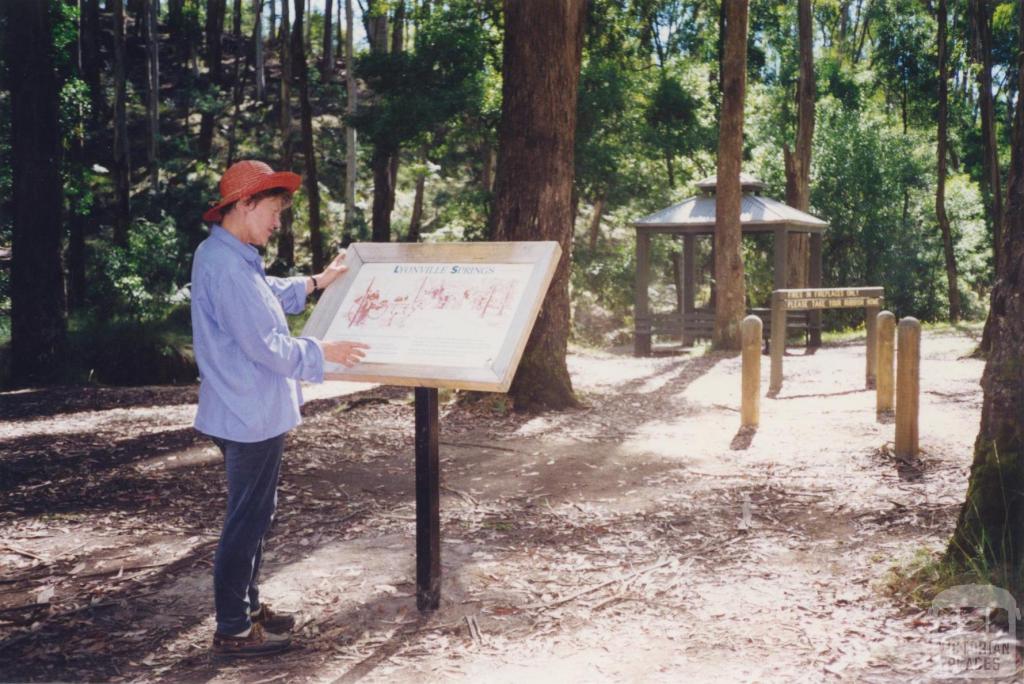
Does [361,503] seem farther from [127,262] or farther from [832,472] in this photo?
[127,262]

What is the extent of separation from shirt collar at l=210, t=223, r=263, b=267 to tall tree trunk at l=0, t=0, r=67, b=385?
10271mm

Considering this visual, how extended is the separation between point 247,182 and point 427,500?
1600 millimetres

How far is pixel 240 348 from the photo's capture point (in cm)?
369

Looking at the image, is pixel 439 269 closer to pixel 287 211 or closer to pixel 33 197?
pixel 33 197

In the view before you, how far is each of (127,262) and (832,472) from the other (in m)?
19.9

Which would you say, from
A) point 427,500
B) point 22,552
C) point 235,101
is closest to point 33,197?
point 22,552

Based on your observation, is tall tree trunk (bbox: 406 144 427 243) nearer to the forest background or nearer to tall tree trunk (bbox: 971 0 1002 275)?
the forest background

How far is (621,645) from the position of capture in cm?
403

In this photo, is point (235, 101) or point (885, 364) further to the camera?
point (235, 101)

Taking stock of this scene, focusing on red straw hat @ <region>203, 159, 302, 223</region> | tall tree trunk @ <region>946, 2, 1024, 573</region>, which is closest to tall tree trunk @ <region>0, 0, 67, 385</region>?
red straw hat @ <region>203, 159, 302, 223</region>

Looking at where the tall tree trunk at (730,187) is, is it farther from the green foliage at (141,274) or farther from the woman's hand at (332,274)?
the woman's hand at (332,274)

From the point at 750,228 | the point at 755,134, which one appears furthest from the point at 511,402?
the point at 755,134

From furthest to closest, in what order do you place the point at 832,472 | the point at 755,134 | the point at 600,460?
the point at 755,134
the point at 600,460
the point at 832,472

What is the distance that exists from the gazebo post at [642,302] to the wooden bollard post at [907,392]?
451 inches
